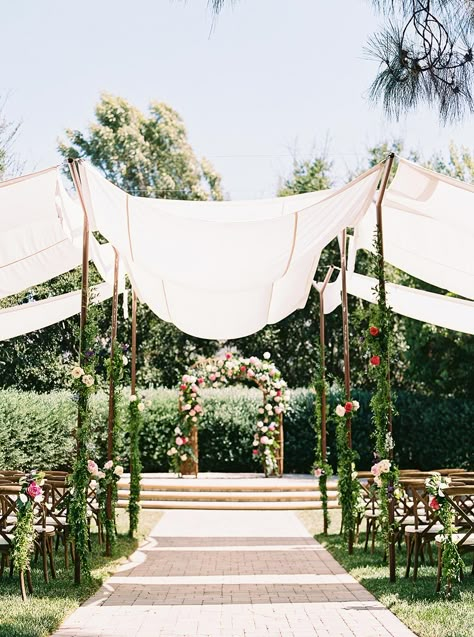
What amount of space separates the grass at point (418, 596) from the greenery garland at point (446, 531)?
21cm

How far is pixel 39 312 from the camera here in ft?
32.2

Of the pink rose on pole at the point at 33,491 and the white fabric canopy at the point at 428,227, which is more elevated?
the white fabric canopy at the point at 428,227

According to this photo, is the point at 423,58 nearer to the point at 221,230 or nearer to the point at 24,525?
the point at 221,230

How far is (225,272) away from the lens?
708 centimetres

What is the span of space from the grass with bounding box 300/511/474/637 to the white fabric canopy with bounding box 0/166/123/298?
13.7ft

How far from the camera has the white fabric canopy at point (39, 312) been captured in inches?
379

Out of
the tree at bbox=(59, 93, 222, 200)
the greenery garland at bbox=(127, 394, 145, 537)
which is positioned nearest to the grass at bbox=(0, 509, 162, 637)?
the greenery garland at bbox=(127, 394, 145, 537)

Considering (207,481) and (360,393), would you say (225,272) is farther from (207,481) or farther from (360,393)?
(360,393)

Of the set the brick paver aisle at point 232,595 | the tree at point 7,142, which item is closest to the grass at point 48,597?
the brick paver aisle at point 232,595

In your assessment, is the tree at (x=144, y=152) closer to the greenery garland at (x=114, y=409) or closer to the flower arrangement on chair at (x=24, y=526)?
the greenery garland at (x=114, y=409)

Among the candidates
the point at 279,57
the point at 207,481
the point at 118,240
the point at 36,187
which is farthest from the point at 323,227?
the point at 279,57

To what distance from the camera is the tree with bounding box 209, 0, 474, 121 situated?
6.06 meters

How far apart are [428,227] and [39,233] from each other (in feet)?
12.1

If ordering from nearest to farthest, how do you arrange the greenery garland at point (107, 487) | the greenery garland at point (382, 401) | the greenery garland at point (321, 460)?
the greenery garland at point (382, 401) → the greenery garland at point (107, 487) → the greenery garland at point (321, 460)
